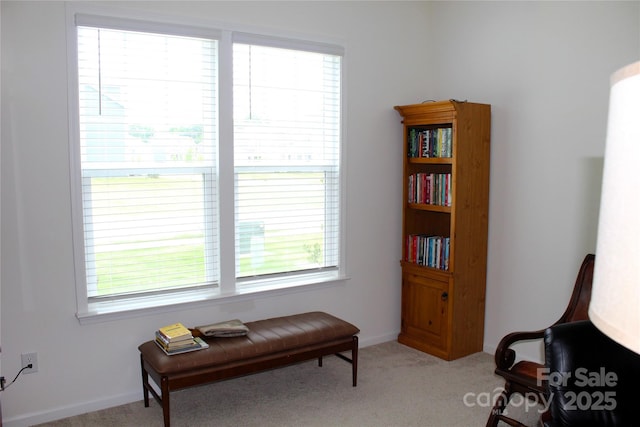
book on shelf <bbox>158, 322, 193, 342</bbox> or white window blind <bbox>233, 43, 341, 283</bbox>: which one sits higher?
white window blind <bbox>233, 43, 341, 283</bbox>

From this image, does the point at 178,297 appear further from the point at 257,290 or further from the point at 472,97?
the point at 472,97

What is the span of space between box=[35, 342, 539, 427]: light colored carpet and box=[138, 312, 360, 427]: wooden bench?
0.17m

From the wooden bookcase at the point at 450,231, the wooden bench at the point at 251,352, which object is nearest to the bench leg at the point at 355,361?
the wooden bench at the point at 251,352

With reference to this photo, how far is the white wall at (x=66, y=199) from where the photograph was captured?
115 inches

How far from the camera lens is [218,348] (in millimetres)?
3100

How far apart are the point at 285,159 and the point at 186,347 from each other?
1489 millimetres

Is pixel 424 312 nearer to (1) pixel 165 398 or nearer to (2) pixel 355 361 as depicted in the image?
(2) pixel 355 361

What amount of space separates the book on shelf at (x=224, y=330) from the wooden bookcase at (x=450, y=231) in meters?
1.54

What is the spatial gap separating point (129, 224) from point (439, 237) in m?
2.25

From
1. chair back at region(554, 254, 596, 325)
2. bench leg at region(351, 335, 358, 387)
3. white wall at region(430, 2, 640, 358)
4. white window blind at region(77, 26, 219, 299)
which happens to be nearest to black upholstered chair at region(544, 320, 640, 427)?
chair back at region(554, 254, 596, 325)

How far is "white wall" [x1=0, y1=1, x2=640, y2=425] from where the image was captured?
2.97 m

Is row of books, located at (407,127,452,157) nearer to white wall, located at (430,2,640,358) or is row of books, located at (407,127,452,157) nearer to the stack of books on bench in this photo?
white wall, located at (430,2,640,358)

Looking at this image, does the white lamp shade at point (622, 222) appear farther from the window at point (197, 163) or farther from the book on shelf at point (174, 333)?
the window at point (197, 163)

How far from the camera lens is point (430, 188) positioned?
414 centimetres
